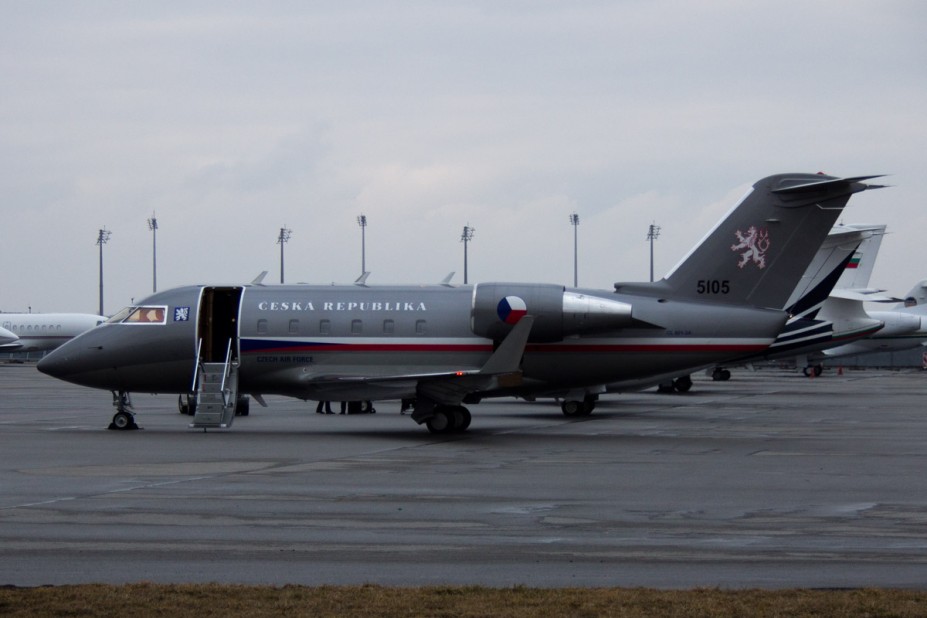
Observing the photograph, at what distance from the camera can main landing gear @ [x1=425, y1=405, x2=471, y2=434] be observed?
27.6m

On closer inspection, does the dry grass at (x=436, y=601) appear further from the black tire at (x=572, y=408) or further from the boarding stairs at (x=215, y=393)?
the black tire at (x=572, y=408)

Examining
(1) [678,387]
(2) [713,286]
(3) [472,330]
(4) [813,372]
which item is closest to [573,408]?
(2) [713,286]

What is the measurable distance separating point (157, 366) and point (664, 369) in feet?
41.6

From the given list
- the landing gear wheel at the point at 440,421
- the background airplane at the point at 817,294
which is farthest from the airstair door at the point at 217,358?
the background airplane at the point at 817,294

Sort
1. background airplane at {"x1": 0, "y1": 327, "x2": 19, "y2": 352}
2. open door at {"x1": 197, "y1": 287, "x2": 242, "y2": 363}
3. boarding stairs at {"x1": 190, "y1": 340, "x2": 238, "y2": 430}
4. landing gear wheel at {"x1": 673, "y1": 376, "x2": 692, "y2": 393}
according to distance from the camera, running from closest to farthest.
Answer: boarding stairs at {"x1": 190, "y1": 340, "x2": 238, "y2": 430}, open door at {"x1": 197, "y1": 287, "x2": 242, "y2": 363}, landing gear wheel at {"x1": 673, "y1": 376, "x2": 692, "y2": 393}, background airplane at {"x1": 0, "y1": 327, "x2": 19, "y2": 352}

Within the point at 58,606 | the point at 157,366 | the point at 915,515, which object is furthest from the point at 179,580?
the point at 157,366

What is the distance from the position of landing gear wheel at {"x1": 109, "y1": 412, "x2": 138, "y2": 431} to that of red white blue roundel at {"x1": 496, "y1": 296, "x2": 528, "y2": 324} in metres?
9.63

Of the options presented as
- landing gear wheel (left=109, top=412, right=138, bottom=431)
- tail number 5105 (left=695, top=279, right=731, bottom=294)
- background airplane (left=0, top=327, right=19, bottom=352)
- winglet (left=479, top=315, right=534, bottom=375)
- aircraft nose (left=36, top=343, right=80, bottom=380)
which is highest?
tail number 5105 (left=695, top=279, right=731, bottom=294)

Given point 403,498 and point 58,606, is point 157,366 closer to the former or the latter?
point 403,498

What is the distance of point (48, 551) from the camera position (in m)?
11.8

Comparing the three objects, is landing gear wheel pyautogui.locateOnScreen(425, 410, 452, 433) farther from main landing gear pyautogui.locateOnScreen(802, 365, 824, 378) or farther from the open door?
main landing gear pyautogui.locateOnScreen(802, 365, 824, 378)

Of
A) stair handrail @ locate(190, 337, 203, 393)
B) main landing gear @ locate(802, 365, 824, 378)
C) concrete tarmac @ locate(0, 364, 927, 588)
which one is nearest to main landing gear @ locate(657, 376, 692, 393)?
concrete tarmac @ locate(0, 364, 927, 588)

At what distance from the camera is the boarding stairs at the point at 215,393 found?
2717 centimetres

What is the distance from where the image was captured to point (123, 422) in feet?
94.8
